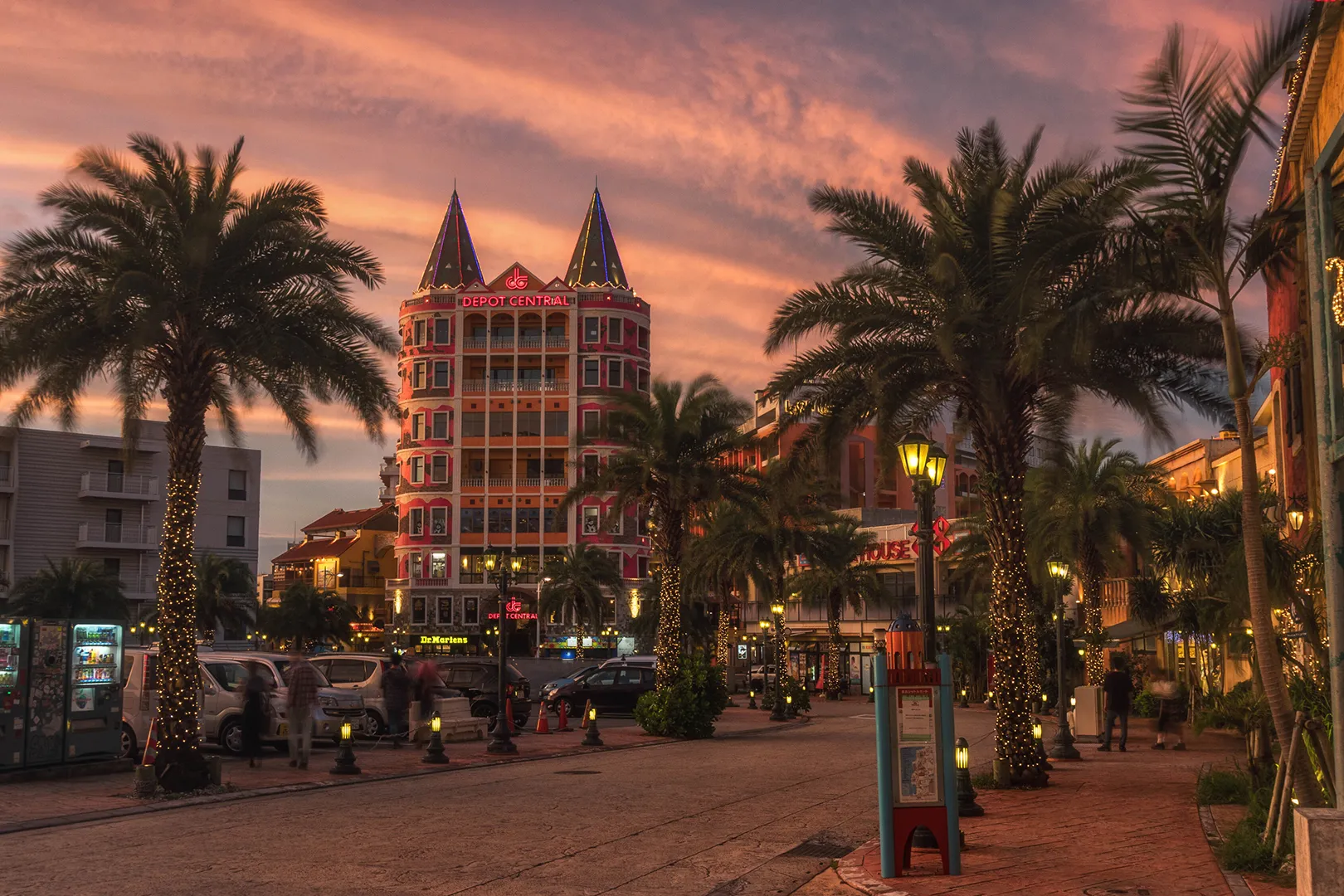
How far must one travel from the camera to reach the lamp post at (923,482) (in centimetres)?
1436

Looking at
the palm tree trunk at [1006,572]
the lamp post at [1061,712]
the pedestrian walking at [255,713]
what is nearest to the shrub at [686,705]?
the lamp post at [1061,712]

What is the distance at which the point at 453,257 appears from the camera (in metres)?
92.0

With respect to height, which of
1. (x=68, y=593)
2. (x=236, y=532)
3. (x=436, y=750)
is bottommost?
(x=436, y=750)

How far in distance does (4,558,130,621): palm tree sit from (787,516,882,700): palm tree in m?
32.5

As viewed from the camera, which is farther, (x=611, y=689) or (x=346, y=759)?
(x=611, y=689)

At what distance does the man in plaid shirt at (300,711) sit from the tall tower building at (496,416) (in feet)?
216

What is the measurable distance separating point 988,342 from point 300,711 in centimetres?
1207

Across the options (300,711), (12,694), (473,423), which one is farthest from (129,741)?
(473,423)

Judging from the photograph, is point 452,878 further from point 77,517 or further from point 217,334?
point 77,517

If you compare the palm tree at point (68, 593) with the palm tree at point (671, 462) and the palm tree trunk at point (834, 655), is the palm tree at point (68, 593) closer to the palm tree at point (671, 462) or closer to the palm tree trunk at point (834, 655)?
the palm tree trunk at point (834, 655)

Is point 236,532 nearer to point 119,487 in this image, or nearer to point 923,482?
point 119,487

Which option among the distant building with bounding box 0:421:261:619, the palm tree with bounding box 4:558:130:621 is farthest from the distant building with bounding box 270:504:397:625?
the palm tree with bounding box 4:558:130:621

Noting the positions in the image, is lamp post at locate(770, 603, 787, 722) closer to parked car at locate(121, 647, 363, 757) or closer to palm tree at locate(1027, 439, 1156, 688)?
palm tree at locate(1027, 439, 1156, 688)

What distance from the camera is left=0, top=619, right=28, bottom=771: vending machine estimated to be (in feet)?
61.0
